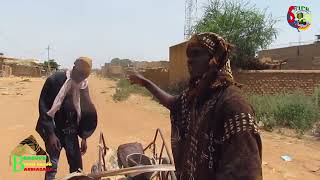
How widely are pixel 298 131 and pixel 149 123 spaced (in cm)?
405

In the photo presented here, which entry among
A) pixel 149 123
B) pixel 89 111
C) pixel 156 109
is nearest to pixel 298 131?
pixel 149 123

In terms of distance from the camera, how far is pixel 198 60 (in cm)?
207

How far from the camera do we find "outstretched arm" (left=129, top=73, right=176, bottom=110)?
2.63m

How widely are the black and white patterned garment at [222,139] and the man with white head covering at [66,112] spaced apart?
2.20 m

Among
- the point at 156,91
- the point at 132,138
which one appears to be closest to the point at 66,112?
the point at 156,91

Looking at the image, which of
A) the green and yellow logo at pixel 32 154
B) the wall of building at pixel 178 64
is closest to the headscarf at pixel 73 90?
the green and yellow logo at pixel 32 154

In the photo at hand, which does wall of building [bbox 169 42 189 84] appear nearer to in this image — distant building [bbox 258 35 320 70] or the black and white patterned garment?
distant building [bbox 258 35 320 70]

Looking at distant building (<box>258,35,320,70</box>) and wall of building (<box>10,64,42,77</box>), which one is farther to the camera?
wall of building (<box>10,64,42,77</box>)

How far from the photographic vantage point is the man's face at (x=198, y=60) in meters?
2.05

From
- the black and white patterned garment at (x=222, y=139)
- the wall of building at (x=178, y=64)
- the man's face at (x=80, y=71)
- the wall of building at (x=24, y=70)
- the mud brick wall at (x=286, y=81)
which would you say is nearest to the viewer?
the black and white patterned garment at (x=222, y=139)

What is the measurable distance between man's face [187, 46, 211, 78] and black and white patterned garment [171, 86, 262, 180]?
14 cm

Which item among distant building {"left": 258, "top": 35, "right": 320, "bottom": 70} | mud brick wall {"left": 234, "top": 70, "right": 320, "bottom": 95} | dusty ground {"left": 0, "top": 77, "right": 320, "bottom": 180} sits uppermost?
distant building {"left": 258, "top": 35, "right": 320, "bottom": 70}

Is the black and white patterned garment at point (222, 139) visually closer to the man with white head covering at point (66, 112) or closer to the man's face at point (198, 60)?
the man's face at point (198, 60)

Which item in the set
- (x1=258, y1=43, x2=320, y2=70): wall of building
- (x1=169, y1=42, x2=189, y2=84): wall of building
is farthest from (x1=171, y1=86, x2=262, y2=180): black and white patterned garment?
(x1=258, y1=43, x2=320, y2=70): wall of building
